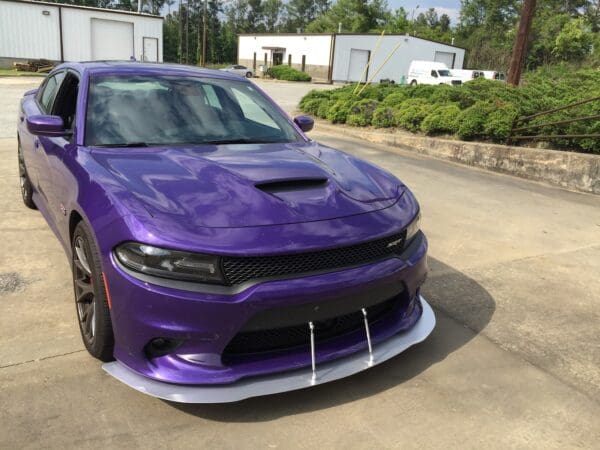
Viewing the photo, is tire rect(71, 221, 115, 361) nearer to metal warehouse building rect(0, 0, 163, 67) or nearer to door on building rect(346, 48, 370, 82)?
metal warehouse building rect(0, 0, 163, 67)

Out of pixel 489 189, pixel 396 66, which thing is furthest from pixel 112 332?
pixel 396 66

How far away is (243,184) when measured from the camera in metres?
2.71

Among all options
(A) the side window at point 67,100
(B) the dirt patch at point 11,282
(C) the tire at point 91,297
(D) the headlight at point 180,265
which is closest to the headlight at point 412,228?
(D) the headlight at point 180,265

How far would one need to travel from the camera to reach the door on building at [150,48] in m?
37.3

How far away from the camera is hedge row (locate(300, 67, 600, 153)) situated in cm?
918

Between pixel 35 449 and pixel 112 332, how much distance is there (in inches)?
22.8

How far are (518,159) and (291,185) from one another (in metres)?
7.06

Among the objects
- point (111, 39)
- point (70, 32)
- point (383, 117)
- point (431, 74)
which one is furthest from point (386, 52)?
point (383, 117)

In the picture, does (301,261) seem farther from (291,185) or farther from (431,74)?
(431,74)

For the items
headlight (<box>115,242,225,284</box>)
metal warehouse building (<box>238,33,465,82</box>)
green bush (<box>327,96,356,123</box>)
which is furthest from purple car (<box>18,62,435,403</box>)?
metal warehouse building (<box>238,33,465,82</box>)

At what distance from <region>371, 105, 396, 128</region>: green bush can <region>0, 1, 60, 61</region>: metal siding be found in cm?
3025

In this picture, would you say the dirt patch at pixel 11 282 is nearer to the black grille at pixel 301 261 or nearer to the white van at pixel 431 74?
the black grille at pixel 301 261

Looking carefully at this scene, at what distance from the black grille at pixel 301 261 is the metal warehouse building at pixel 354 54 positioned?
4459 centimetres

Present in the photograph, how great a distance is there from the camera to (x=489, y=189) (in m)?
7.70
